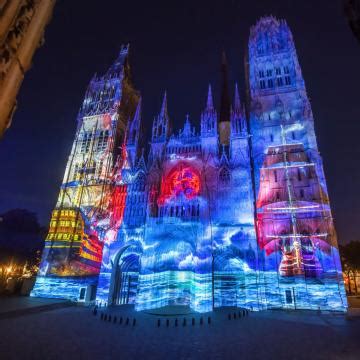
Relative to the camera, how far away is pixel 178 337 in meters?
13.3

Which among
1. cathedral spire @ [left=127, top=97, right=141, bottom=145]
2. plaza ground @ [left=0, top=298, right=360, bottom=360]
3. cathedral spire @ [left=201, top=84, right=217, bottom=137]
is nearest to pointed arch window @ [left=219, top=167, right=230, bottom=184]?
cathedral spire @ [left=201, top=84, right=217, bottom=137]

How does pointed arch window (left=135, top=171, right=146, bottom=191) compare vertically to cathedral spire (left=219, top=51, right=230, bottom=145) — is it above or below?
below

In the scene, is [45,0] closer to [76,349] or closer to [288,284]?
[76,349]

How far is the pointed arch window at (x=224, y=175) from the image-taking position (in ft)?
88.8

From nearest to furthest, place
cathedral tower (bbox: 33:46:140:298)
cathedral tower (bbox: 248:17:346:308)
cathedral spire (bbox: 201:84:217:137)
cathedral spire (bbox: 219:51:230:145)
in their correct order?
cathedral tower (bbox: 248:17:346:308) < cathedral tower (bbox: 33:46:140:298) < cathedral spire (bbox: 201:84:217:137) < cathedral spire (bbox: 219:51:230:145)

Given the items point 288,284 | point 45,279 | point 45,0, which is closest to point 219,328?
point 288,284

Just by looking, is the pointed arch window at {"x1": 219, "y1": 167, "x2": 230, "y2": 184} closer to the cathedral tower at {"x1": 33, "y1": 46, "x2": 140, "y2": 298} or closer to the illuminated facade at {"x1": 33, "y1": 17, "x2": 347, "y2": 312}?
the illuminated facade at {"x1": 33, "y1": 17, "x2": 347, "y2": 312}

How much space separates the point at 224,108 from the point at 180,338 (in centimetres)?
3783

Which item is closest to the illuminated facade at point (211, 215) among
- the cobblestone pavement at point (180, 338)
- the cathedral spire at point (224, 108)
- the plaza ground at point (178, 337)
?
the plaza ground at point (178, 337)

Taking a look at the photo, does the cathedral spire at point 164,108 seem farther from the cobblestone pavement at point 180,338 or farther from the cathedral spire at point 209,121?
the cobblestone pavement at point 180,338

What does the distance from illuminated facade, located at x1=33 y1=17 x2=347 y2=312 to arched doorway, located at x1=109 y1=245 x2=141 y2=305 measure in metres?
0.11

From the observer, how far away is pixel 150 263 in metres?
23.5

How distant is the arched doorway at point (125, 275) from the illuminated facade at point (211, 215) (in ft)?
0.37

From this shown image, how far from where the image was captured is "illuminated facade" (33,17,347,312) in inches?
898
